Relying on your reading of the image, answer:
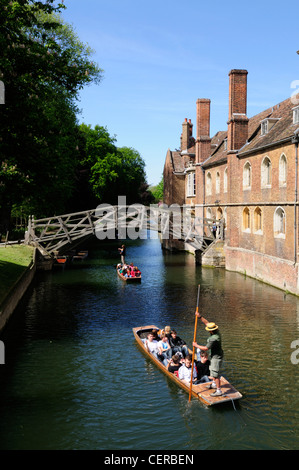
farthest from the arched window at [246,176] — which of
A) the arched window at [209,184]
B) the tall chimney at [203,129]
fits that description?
the tall chimney at [203,129]

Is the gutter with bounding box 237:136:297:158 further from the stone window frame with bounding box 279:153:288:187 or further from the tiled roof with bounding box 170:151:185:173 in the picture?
the tiled roof with bounding box 170:151:185:173

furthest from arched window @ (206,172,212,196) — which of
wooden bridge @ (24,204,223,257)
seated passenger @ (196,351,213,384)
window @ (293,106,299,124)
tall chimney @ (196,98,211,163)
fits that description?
seated passenger @ (196,351,213,384)

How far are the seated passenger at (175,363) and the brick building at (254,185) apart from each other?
431 inches

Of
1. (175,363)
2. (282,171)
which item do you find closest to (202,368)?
(175,363)

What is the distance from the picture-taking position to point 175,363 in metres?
12.0

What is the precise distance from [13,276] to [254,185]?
51.7ft

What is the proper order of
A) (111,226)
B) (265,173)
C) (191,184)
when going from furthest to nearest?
(191,184) → (111,226) → (265,173)

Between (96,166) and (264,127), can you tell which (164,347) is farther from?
(96,166)

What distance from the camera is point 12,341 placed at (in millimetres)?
15109

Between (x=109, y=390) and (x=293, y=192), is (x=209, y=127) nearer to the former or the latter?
(x=293, y=192)

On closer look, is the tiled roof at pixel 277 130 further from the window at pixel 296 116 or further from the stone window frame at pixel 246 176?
the stone window frame at pixel 246 176

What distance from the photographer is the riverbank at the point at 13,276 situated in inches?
650

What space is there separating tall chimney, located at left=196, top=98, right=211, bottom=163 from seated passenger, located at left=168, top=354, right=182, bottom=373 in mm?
29655

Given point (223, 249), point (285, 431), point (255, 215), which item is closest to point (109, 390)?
point (285, 431)
